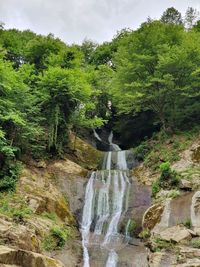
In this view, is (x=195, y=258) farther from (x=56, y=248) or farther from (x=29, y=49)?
(x=29, y=49)

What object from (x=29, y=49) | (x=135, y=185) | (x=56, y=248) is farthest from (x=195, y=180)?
(x=29, y=49)

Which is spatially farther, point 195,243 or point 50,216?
point 50,216

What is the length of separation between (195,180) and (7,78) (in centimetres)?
1088

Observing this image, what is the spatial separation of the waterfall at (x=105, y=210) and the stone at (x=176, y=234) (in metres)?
2.06

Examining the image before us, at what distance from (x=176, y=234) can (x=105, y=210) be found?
16.6 feet

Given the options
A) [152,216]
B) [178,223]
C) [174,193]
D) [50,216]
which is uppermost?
[174,193]

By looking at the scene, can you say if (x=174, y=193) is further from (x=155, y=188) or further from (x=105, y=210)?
(x=105, y=210)

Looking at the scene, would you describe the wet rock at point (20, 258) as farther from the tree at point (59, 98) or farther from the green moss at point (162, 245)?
the tree at point (59, 98)

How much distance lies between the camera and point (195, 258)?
1029 centimetres

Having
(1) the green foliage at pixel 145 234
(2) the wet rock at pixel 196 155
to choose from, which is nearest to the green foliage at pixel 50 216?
(1) the green foliage at pixel 145 234

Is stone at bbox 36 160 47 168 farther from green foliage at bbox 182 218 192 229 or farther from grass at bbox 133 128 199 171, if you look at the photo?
green foliage at bbox 182 218 192 229

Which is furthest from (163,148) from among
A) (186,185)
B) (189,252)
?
(189,252)

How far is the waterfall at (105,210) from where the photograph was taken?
1418 cm

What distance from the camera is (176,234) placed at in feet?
40.9
